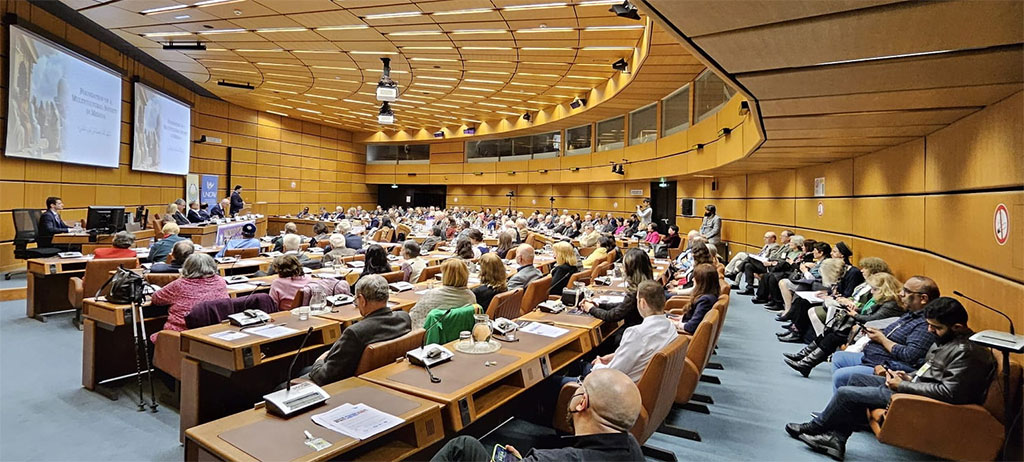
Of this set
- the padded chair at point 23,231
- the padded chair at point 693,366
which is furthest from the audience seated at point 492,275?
the padded chair at point 23,231

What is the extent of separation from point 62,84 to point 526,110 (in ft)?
43.4

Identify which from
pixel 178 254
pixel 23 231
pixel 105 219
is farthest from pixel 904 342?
pixel 23 231

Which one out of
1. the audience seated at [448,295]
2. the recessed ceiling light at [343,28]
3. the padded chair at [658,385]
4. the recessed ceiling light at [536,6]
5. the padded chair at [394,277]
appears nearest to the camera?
the padded chair at [658,385]

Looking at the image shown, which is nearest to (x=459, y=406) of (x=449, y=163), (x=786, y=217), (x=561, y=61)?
(x=786, y=217)

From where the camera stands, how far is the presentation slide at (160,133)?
12281 mm

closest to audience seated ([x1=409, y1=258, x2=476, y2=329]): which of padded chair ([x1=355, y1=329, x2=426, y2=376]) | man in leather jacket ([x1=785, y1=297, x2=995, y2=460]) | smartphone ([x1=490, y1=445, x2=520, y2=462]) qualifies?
padded chair ([x1=355, y1=329, x2=426, y2=376])

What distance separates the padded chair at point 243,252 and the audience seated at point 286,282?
3598 millimetres

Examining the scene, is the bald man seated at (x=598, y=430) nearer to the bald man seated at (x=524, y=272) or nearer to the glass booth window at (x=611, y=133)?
the bald man seated at (x=524, y=272)

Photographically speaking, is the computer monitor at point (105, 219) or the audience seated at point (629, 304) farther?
the computer monitor at point (105, 219)

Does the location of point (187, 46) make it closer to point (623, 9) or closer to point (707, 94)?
point (623, 9)

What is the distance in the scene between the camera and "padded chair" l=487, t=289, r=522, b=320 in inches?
170

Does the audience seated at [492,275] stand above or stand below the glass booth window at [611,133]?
below

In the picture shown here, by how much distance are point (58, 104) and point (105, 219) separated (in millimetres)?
2919

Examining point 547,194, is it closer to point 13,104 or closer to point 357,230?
point 357,230
